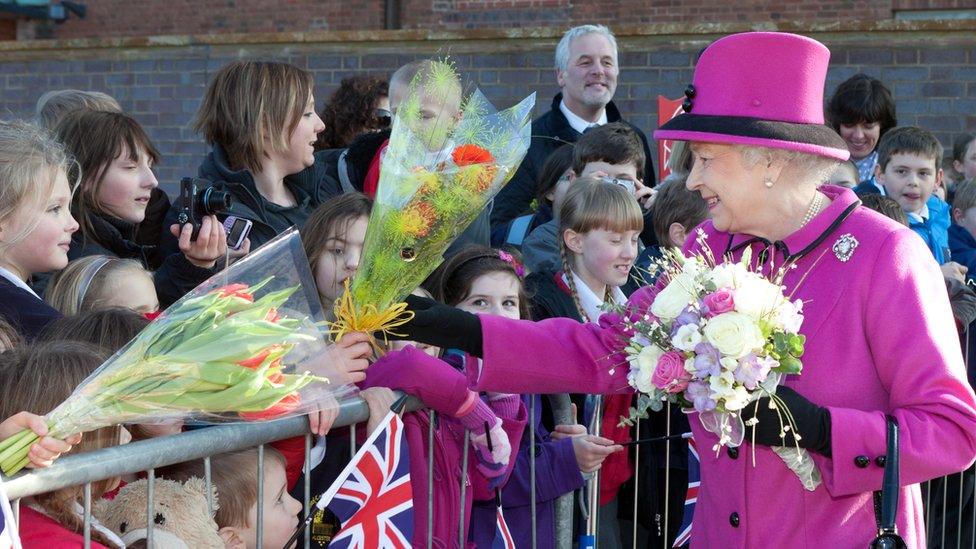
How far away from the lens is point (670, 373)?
2.75 m

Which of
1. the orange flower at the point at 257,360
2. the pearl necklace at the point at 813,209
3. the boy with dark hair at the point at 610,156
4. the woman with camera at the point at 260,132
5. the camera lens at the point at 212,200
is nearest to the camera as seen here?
the orange flower at the point at 257,360

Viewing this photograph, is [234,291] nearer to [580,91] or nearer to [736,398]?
[736,398]

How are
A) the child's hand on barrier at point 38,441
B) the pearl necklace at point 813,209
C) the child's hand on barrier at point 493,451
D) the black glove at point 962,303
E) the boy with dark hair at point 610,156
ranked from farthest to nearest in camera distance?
the boy with dark hair at point 610,156, the black glove at point 962,303, the child's hand on barrier at point 493,451, the pearl necklace at point 813,209, the child's hand on barrier at point 38,441

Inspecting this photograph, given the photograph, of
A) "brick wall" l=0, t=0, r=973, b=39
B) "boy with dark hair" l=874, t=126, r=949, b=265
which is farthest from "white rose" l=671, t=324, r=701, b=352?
"brick wall" l=0, t=0, r=973, b=39

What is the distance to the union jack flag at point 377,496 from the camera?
3051 mm

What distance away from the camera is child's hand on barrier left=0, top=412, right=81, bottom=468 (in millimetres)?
2295

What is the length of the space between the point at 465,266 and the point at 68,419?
6.58 ft

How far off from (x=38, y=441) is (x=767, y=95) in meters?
1.80

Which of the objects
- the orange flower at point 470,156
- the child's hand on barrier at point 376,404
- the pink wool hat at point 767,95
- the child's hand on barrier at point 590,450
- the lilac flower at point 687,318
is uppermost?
the pink wool hat at point 767,95

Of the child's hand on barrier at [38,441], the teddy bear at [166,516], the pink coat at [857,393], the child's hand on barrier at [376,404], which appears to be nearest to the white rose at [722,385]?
the pink coat at [857,393]

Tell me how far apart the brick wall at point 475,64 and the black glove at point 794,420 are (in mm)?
6307

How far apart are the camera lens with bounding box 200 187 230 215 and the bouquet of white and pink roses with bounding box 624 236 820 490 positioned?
1.55 meters

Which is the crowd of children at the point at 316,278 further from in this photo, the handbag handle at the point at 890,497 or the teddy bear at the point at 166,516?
the handbag handle at the point at 890,497

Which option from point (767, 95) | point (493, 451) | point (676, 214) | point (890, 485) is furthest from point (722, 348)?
point (676, 214)
